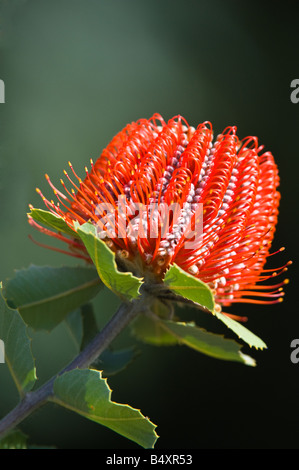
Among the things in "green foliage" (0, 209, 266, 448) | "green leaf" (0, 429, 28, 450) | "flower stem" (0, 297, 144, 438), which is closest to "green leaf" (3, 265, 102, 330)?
"green foliage" (0, 209, 266, 448)

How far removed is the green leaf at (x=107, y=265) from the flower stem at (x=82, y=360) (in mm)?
78

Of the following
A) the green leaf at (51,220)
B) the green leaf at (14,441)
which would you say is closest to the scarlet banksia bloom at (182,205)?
the green leaf at (51,220)

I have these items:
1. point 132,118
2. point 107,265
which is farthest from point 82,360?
point 132,118

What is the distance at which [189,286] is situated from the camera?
39.2 inches

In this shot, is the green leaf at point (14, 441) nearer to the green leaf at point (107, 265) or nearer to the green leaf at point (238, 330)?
the green leaf at point (107, 265)

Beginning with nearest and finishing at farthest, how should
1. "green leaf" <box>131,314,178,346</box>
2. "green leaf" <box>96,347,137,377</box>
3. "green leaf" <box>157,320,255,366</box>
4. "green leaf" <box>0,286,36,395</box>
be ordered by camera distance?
"green leaf" <box>0,286,36,395</box> → "green leaf" <box>157,320,255,366</box> → "green leaf" <box>96,347,137,377</box> → "green leaf" <box>131,314,178,346</box>

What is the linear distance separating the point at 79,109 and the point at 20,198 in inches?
36.4

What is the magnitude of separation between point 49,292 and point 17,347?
24 centimetres

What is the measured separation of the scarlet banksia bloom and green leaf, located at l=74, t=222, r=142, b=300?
10 centimetres

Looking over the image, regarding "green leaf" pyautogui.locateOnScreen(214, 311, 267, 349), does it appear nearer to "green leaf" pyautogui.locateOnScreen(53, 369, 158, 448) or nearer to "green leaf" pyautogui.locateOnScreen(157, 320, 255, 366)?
"green leaf" pyautogui.locateOnScreen(157, 320, 255, 366)

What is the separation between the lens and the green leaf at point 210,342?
3.97 ft

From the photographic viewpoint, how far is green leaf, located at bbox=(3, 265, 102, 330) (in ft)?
4.19

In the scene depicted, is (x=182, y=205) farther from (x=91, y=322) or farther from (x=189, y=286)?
(x=91, y=322)

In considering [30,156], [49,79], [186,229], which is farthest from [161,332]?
[49,79]
